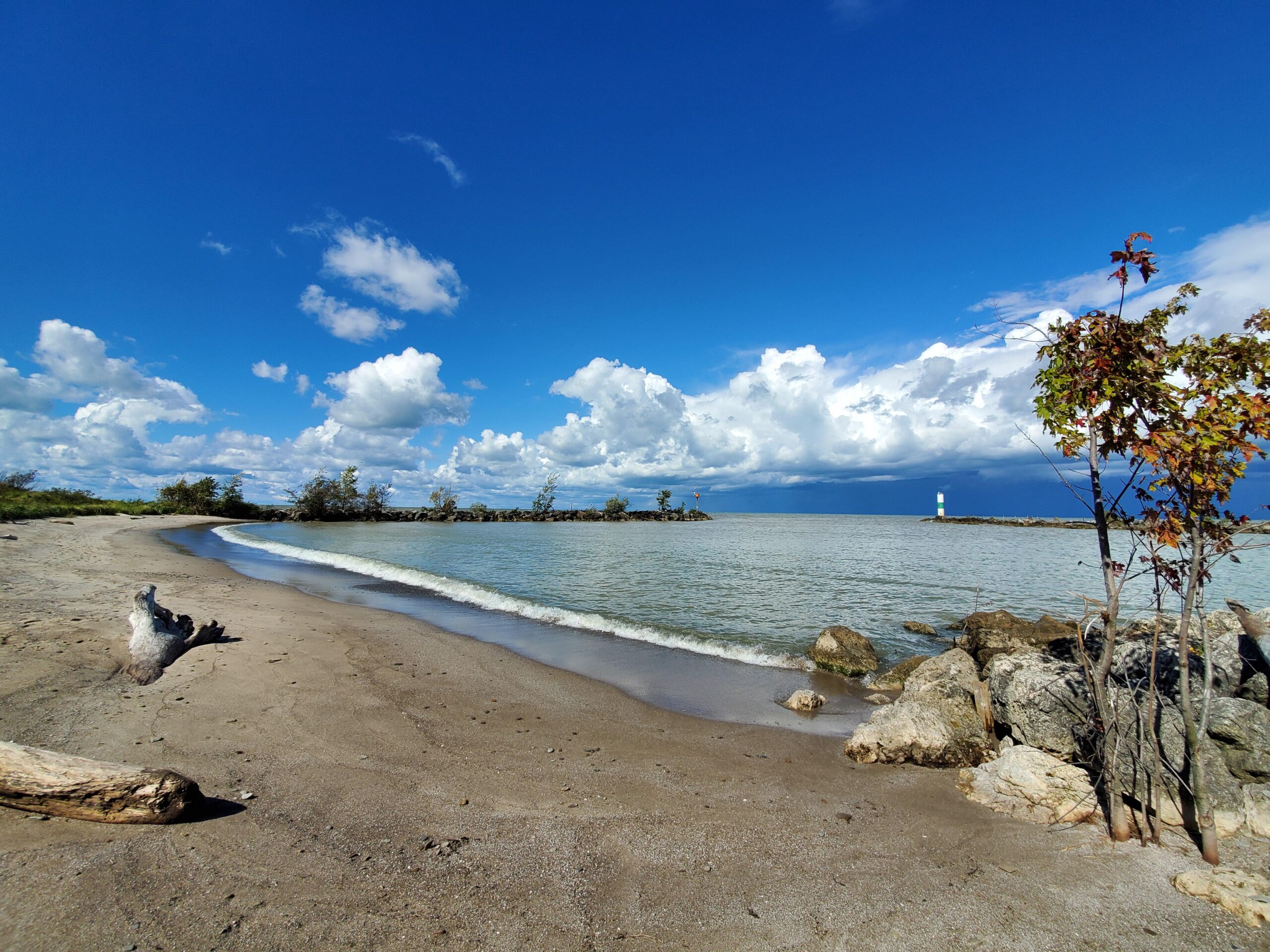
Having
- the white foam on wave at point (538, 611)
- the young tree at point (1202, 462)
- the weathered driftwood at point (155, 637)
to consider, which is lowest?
the white foam on wave at point (538, 611)

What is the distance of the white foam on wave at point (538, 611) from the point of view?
1355cm

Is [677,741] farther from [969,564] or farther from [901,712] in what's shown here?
[969,564]

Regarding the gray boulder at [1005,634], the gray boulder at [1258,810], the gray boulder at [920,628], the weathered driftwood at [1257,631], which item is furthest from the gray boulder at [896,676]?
the gray boulder at [1258,810]

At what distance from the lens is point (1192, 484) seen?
455 centimetres

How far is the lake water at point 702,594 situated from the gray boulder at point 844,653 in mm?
480

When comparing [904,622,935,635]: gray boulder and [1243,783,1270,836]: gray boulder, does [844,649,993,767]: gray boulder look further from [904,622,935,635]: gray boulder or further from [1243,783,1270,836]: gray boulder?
[904,622,935,635]: gray boulder

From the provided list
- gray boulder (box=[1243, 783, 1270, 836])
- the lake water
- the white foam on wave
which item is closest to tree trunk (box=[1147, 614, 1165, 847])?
gray boulder (box=[1243, 783, 1270, 836])

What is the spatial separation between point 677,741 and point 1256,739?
655 centimetres

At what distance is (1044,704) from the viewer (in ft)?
22.1

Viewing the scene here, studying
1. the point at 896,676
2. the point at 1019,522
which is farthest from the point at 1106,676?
the point at 1019,522

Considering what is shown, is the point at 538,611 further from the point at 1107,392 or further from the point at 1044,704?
the point at 1107,392

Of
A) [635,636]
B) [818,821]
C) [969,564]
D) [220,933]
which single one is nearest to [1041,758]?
[818,821]

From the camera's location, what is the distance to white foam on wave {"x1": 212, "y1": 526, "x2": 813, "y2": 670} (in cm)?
1355

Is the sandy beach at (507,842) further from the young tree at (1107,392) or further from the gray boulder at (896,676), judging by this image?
the gray boulder at (896,676)
